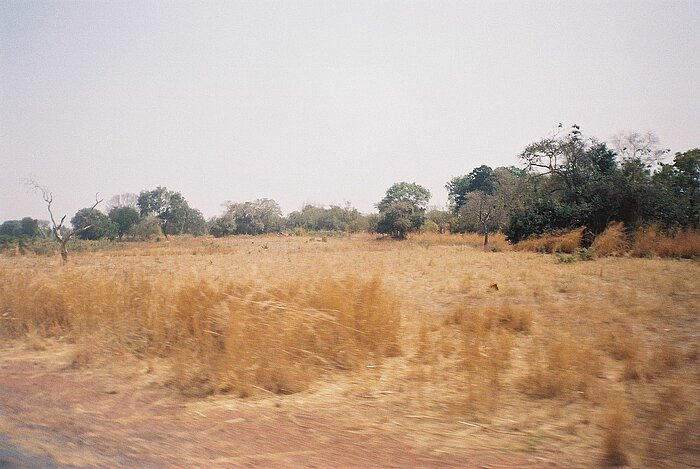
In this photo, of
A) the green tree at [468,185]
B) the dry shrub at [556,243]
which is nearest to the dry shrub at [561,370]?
the dry shrub at [556,243]

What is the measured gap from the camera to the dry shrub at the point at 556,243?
2020cm

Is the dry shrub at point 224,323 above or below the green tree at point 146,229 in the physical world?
below

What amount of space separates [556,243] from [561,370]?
1748 centimetres

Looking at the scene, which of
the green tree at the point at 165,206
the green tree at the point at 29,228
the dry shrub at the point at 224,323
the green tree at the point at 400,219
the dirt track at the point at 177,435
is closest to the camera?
the dirt track at the point at 177,435

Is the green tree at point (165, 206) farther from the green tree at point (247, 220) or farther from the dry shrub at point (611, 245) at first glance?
the dry shrub at point (611, 245)

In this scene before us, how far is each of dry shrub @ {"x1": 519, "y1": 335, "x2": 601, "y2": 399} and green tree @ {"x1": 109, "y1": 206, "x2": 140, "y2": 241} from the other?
4800cm

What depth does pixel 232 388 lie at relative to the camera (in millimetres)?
5266

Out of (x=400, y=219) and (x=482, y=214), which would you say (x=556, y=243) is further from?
(x=400, y=219)

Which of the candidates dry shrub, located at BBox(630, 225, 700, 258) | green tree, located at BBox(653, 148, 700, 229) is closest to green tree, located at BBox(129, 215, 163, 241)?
dry shrub, located at BBox(630, 225, 700, 258)

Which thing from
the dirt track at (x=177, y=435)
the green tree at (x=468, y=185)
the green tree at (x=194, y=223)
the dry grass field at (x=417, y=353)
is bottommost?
the dirt track at (x=177, y=435)

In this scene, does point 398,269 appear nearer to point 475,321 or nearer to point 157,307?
point 475,321

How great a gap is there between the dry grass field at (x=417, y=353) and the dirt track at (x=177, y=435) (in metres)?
0.12

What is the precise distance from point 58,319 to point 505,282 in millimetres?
10443

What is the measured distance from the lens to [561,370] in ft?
16.4
